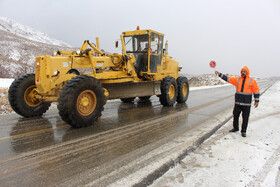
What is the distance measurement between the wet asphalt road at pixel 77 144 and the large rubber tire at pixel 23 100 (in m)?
0.28

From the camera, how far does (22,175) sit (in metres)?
4.62

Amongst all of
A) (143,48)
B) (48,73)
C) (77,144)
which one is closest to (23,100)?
(48,73)

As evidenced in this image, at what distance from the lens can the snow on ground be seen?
4781 millimetres

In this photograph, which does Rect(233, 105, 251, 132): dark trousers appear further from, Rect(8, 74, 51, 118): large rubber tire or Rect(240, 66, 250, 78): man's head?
Rect(8, 74, 51, 118): large rubber tire

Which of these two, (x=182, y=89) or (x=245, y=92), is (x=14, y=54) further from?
(x=245, y=92)

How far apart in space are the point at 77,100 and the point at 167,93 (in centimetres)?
476

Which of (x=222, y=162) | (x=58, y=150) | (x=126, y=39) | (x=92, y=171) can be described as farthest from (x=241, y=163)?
(x=126, y=39)

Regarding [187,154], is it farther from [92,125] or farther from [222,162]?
[92,125]

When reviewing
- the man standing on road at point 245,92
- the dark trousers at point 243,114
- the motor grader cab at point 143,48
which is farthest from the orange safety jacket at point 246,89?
the motor grader cab at point 143,48

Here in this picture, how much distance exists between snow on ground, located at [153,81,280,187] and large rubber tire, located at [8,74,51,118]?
4.76m

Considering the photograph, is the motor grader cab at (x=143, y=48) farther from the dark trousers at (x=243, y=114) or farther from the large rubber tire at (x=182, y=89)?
the dark trousers at (x=243, y=114)

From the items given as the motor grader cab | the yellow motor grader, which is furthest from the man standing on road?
the motor grader cab

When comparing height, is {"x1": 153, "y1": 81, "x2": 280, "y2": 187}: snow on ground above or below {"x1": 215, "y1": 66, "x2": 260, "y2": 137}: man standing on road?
below

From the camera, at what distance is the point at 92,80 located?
7.90 m
